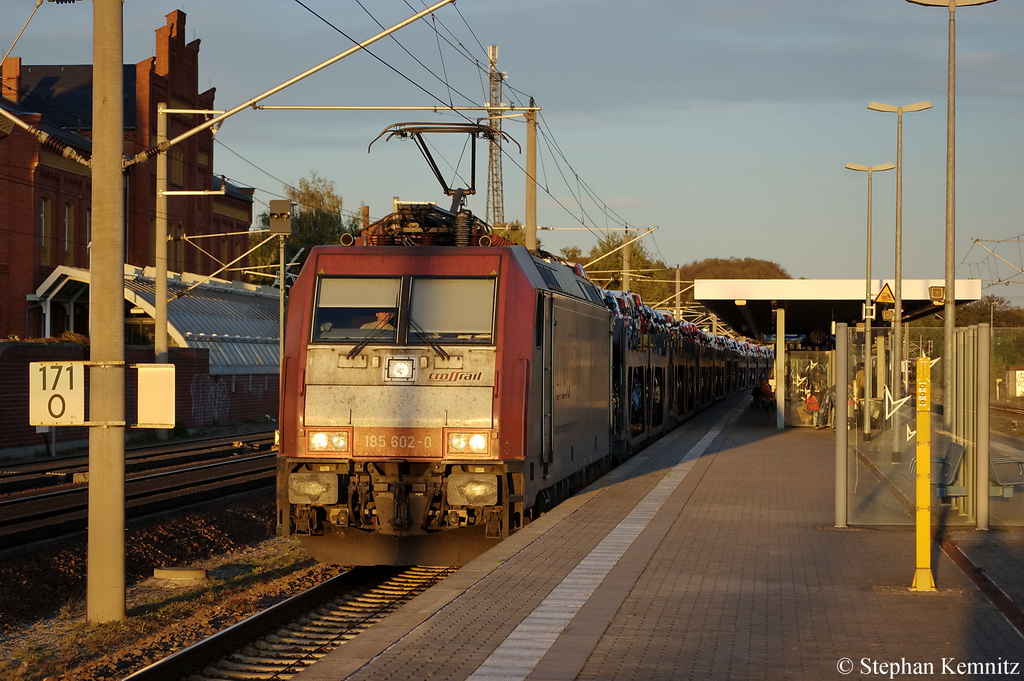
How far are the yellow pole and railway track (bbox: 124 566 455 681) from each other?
432 cm

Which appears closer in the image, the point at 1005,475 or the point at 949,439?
the point at 1005,475

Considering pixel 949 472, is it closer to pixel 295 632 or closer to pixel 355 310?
pixel 355 310

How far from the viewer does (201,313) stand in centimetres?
4384

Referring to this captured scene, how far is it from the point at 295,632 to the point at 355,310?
3.41m

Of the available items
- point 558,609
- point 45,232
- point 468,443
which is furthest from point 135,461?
point 45,232

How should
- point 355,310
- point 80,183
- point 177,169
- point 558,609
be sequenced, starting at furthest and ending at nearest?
point 177,169, point 80,183, point 355,310, point 558,609

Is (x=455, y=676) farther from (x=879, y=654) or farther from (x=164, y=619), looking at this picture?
(x=164, y=619)

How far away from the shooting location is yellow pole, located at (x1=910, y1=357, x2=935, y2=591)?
9055mm

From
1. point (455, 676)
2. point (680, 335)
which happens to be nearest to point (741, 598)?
point (455, 676)

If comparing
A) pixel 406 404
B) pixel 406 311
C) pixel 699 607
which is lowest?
pixel 699 607

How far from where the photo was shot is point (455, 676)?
648cm

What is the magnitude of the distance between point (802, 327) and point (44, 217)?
30569mm

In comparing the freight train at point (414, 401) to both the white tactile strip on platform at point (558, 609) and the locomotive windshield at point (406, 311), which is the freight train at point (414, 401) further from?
the white tactile strip on platform at point (558, 609)

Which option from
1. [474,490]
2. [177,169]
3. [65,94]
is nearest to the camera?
[474,490]
